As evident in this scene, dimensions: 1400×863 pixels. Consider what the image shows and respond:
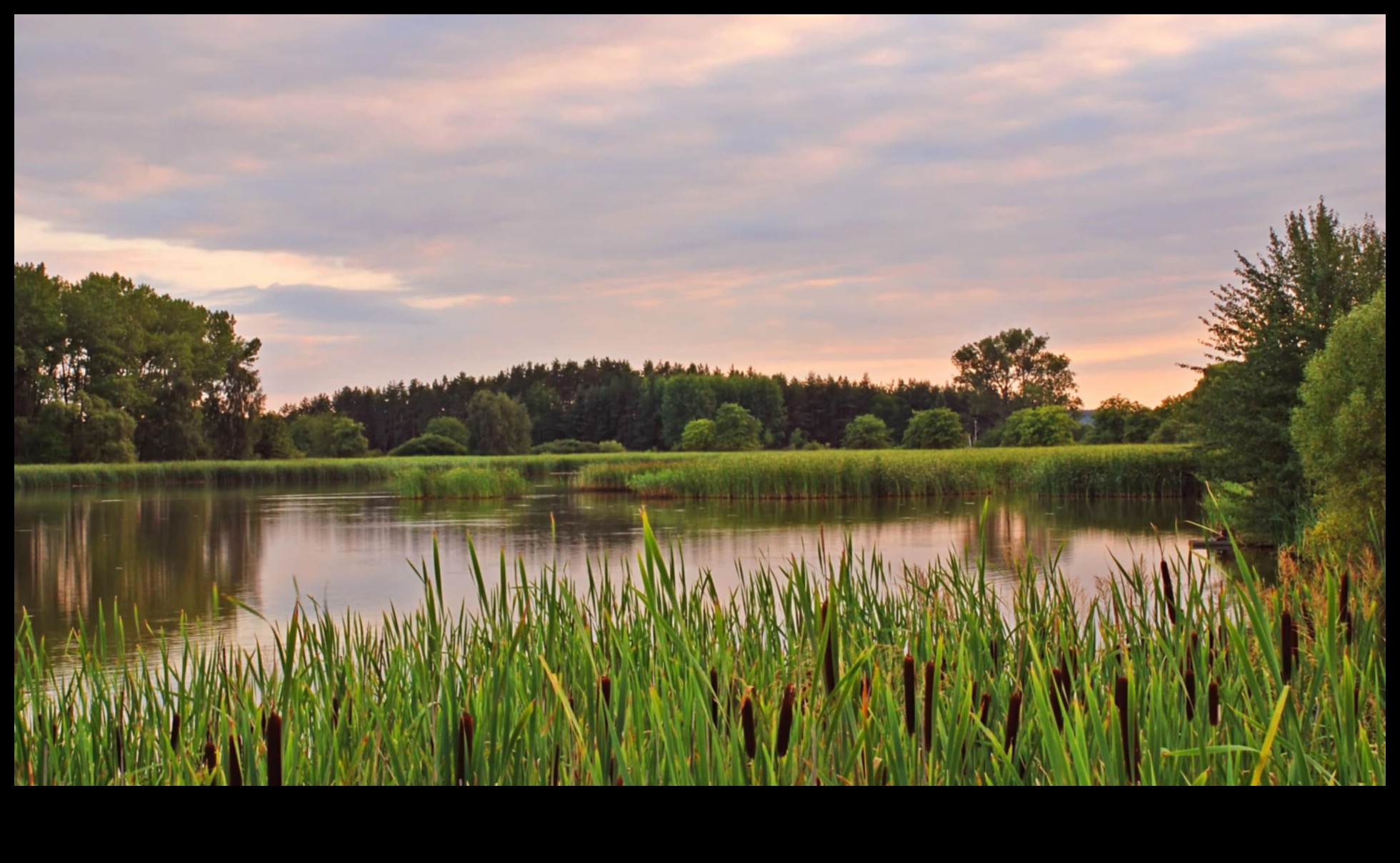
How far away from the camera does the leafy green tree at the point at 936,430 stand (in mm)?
31578

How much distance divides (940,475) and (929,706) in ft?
62.2

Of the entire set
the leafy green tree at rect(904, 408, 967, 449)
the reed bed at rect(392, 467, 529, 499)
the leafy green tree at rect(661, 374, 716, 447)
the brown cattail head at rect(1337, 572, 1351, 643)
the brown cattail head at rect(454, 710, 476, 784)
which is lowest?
the reed bed at rect(392, 467, 529, 499)

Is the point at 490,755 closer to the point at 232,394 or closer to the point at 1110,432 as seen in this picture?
the point at 1110,432

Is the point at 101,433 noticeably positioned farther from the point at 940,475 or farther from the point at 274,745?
the point at 274,745

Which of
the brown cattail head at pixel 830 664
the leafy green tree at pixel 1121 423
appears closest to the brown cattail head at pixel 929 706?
the brown cattail head at pixel 830 664

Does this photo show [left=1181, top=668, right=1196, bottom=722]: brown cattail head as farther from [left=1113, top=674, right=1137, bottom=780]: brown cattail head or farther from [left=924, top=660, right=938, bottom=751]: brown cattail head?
[left=924, top=660, right=938, bottom=751]: brown cattail head

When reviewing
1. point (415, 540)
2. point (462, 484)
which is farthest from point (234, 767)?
→ point (462, 484)

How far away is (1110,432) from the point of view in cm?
2981

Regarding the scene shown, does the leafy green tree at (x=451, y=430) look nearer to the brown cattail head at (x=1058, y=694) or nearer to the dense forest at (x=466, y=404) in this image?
the dense forest at (x=466, y=404)

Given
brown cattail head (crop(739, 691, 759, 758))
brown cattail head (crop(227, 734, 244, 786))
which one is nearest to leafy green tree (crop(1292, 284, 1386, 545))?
brown cattail head (crop(739, 691, 759, 758))

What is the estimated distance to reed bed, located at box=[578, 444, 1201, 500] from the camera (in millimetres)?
19359

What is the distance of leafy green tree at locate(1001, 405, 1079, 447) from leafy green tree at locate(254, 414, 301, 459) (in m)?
23.7

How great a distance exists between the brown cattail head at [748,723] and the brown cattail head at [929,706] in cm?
37

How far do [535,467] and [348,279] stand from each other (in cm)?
2367
